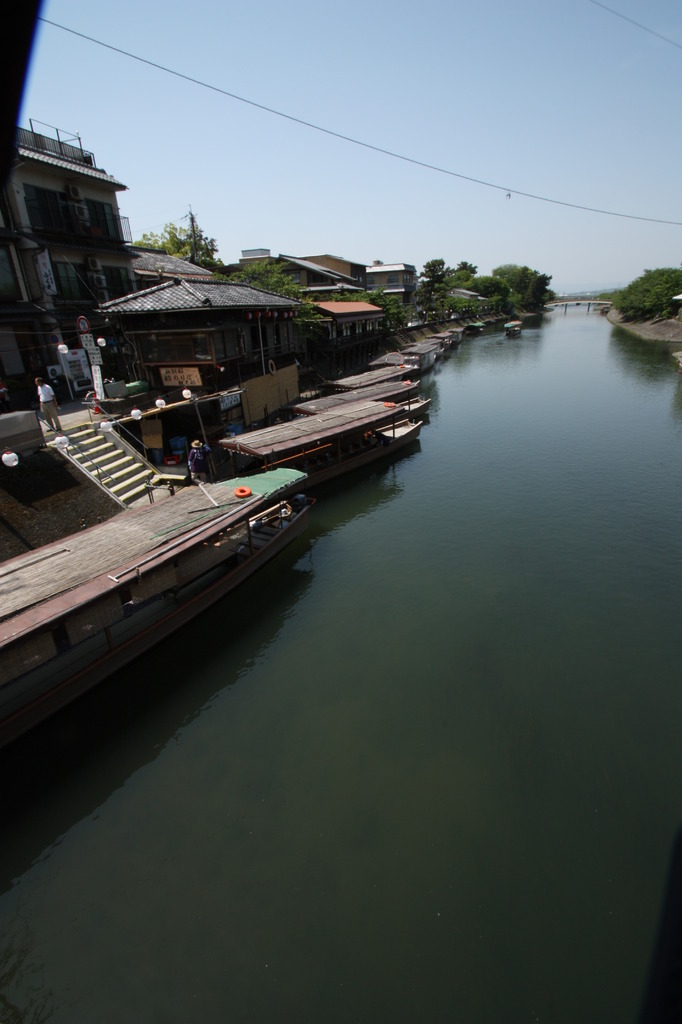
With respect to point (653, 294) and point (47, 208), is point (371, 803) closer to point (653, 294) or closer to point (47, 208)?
point (47, 208)

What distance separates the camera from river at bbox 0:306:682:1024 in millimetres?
8766

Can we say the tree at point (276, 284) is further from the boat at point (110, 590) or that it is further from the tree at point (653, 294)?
the tree at point (653, 294)

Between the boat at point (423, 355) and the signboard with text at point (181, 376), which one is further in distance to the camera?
the boat at point (423, 355)

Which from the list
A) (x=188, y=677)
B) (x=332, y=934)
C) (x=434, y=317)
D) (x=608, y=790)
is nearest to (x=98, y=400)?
(x=188, y=677)

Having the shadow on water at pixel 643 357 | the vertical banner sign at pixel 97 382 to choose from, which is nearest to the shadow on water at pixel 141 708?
the vertical banner sign at pixel 97 382

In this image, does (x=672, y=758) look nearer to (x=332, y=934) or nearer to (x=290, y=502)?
(x=332, y=934)

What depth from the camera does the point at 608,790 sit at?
37.5 ft

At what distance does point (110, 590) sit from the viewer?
12.9 m

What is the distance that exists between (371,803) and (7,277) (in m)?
28.8

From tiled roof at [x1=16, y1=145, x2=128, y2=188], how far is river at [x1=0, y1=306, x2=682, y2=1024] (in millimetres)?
24917

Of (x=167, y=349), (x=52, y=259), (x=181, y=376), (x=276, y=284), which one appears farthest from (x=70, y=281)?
(x=276, y=284)

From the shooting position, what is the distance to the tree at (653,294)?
81938 mm

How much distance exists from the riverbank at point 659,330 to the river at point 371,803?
67.9m

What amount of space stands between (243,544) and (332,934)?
12.9 metres
